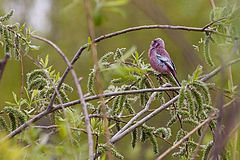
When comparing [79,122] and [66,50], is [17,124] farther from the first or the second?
[66,50]

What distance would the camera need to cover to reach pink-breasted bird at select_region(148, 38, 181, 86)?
7.98 ft

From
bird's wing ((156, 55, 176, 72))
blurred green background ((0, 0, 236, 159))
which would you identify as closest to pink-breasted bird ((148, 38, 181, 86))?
bird's wing ((156, 55, 176, 72))

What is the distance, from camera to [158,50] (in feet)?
9.23

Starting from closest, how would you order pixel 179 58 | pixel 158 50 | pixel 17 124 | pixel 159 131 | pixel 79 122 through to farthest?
pixel 79 122 → pixel 17 124 → pixel 159 131 → pixel 158 50 → pixel 179 58

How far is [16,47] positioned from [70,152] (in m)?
0.64

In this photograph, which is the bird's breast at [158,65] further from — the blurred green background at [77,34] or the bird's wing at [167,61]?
the blurred green background at [77,34]

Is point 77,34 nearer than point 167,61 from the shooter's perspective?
No

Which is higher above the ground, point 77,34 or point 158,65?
point 77,34

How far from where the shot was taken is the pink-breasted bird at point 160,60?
95.8 inches

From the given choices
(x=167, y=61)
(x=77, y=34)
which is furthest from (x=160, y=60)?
(x=77, y=34)

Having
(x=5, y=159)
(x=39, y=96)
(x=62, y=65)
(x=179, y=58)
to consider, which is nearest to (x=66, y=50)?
(x=62, y=65)

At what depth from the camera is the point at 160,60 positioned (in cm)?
265

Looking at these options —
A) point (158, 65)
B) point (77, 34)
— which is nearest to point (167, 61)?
point (158, 65)

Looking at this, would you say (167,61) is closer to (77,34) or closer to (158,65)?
(158,65)
